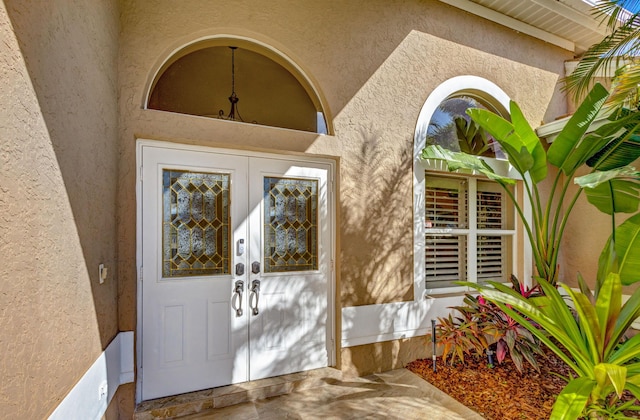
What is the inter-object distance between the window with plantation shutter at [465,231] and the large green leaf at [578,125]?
1.38m

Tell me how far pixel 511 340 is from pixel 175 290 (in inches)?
150

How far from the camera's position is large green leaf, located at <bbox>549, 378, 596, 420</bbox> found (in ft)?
7.95

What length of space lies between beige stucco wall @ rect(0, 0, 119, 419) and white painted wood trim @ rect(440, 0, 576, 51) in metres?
4.81

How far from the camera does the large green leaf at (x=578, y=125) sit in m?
3.57

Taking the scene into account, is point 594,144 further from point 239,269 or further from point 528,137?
point 239,269

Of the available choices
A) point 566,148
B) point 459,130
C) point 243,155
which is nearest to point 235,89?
point 243,155

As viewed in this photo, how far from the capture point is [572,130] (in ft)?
11.9

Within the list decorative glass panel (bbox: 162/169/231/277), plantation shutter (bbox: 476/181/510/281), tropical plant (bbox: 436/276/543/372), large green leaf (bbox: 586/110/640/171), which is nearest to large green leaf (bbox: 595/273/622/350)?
tropical plant (bbox: 436/276/543/372)

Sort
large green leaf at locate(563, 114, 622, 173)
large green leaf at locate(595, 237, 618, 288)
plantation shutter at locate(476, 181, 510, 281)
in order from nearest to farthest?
1. large green leaf at locate(595, 237, 618, 288)
2. large green leaf at locate(563, 114, 622, 173)
3. plantation shutter at locate(476, 181, 510, 281)

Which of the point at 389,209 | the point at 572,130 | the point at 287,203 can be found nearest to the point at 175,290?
the point at 287,203

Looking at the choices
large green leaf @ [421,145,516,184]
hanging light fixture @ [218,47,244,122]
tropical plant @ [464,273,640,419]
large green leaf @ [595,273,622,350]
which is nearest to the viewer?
tropical plant @ [464,273,640,419]

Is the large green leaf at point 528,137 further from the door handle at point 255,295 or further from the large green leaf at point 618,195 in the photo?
the door handle at point 255,295

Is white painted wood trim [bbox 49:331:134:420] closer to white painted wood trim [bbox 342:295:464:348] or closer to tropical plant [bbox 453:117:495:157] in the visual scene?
white painted wood trim [bbox 342:295:464:348]

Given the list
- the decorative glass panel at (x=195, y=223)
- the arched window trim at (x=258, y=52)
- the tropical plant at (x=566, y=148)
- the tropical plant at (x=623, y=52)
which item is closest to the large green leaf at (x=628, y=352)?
the tropical plant at (x=566, y=148)
